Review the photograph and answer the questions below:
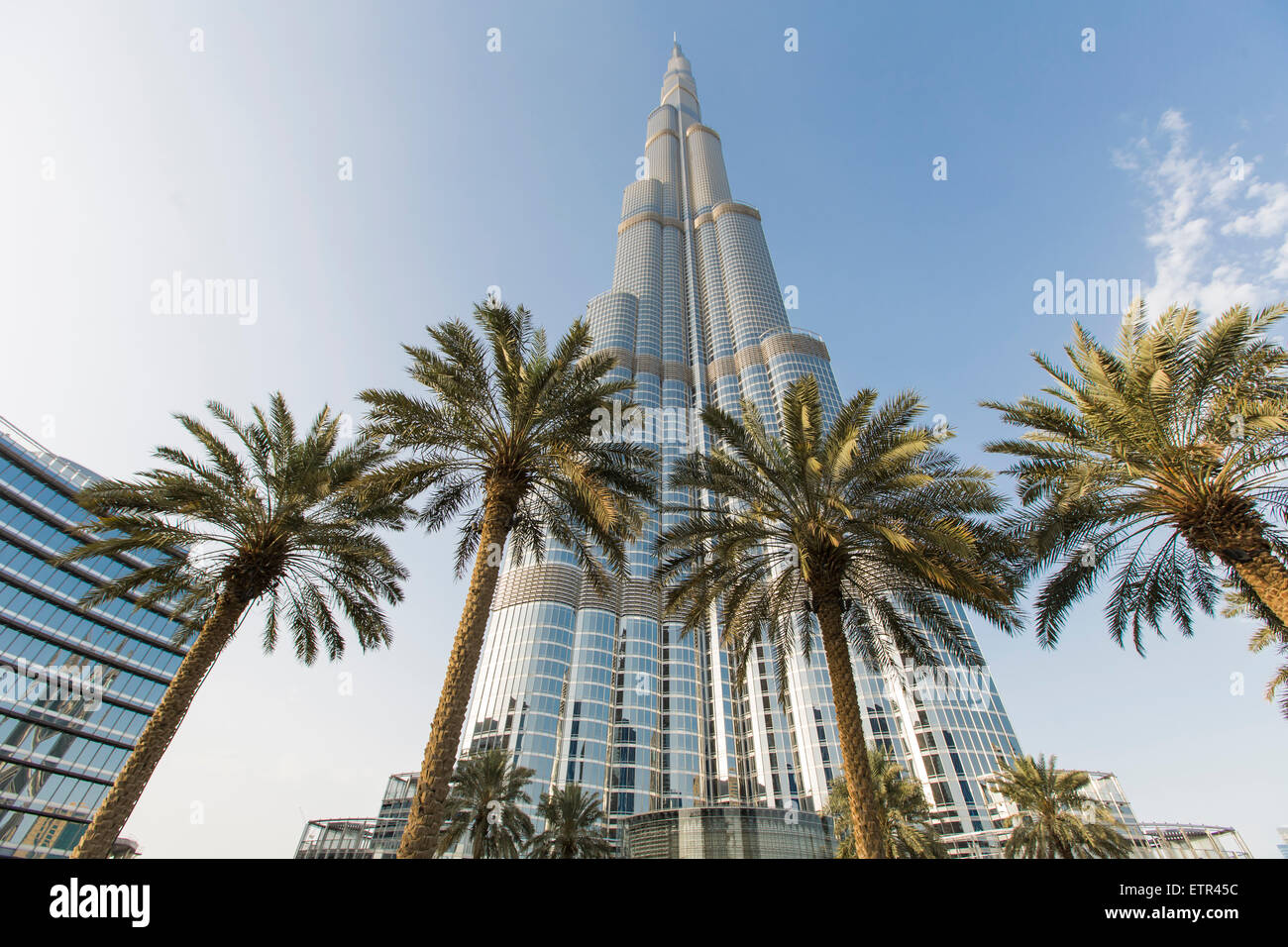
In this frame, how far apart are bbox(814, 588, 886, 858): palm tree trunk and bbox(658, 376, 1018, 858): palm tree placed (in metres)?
0.03

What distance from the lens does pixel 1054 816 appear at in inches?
1146

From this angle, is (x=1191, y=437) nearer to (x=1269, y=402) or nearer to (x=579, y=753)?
(x=1269, y=402)

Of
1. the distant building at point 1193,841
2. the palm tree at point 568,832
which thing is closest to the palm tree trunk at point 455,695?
the palm tree at point 568,832

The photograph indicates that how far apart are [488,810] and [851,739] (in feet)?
82.5

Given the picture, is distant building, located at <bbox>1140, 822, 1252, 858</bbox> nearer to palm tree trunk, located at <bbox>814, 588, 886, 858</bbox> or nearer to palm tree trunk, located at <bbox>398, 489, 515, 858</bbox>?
palm tree trunk, located at <bbox>814, 588, 886, 858</bbox>

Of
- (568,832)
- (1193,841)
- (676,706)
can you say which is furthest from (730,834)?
(1193,841)

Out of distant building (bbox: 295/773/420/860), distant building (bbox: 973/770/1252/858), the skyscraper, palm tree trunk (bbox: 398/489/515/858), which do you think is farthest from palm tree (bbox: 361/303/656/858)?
distant building (bbox: 973/770/1252/858)

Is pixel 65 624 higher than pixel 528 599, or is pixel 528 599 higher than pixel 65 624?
pixel 528 599

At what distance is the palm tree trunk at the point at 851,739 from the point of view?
12398mm

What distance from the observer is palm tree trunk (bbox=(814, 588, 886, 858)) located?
12398 mm

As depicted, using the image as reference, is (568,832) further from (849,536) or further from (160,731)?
(849,536)

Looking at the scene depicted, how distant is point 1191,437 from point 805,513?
338 inches
